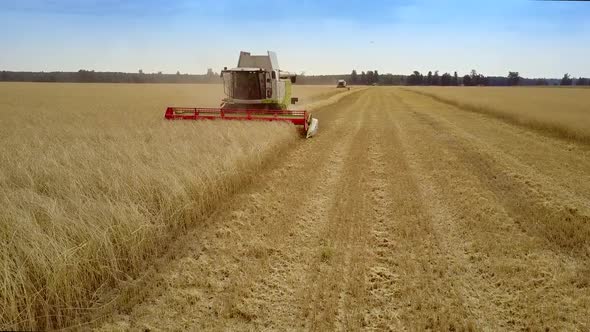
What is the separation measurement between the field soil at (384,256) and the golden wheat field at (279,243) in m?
0.02

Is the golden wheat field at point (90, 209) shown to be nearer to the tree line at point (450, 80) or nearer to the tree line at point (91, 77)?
the tree line at point (91, 77)

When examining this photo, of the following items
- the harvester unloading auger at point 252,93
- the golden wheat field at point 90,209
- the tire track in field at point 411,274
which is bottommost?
the tire track in field at point 411,274

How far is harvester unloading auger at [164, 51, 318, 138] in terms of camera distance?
12922 millimetres

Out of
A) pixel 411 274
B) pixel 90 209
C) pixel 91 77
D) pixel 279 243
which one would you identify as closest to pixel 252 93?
pixel 279 243

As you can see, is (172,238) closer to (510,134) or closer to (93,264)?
(93,264)

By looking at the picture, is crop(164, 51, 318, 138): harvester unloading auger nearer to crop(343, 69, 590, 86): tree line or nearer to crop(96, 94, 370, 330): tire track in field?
crop(96, 94, 370, 330): tire track in field

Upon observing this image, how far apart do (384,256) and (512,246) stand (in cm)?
159

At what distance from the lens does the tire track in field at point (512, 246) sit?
309 cm

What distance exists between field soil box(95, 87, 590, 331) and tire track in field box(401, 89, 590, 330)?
2 cm

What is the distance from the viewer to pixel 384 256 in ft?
13.1

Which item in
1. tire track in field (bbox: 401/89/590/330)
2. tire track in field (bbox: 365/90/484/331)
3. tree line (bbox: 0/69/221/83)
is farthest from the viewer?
tree line (bbox: 0/69/221/83)

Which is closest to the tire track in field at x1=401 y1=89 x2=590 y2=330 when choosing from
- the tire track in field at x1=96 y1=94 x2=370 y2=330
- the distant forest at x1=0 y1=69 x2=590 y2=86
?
the tire track in field at x1=96 y1=94 x2=370 y2=330

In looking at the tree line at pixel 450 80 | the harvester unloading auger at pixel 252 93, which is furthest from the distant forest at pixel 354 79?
the harvester unloading auger at pixel 252 93

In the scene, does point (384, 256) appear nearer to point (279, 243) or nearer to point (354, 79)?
point (279, 243)
